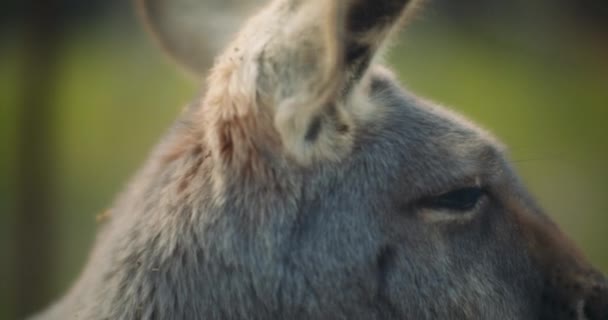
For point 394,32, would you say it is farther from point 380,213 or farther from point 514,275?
point 514,275

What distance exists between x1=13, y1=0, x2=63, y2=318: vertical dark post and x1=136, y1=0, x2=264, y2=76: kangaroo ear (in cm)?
241

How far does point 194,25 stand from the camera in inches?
99.7

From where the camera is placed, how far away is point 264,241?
196 centimetres

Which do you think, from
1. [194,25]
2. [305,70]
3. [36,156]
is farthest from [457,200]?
[36,156]

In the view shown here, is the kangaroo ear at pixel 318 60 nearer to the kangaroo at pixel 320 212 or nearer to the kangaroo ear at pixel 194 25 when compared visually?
the kangaroo at pixel 320 212

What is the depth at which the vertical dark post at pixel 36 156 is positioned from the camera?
4688 millimetres

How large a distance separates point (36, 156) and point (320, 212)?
10.7ft

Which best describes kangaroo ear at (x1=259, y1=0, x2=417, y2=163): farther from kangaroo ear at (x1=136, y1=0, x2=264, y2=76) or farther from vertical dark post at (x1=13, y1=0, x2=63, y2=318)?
vertical dark post at (x1=13, y1=0, x2=63, y2=318)

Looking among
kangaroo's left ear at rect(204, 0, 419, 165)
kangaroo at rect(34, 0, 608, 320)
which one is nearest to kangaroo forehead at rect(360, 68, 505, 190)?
kangaroo at rect(34, 0, 608, 320)

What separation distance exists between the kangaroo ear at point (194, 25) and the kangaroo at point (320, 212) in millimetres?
385

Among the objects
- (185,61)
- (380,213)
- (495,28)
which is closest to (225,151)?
(380,213)

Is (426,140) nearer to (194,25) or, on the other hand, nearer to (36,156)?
(194,25)

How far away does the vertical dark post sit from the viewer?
15.4 ft

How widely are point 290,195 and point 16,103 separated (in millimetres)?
3308
